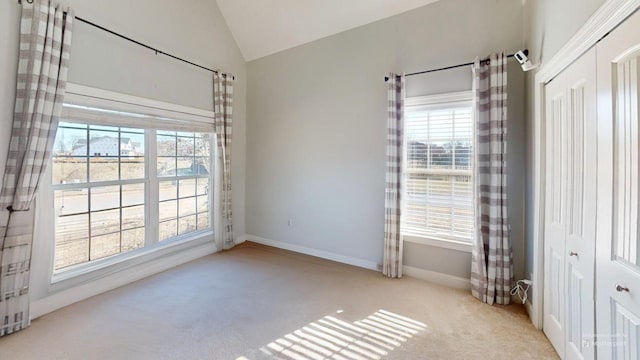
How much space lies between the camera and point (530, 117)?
260cm

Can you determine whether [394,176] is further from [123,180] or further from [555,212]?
[123,180]

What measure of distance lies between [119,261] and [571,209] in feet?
13.6

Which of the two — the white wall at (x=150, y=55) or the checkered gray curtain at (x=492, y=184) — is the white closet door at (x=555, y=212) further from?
the white wall at (x=150, y=55)

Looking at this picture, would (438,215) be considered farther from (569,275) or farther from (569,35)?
(569,35)

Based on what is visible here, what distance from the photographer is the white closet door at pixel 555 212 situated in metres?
1.96

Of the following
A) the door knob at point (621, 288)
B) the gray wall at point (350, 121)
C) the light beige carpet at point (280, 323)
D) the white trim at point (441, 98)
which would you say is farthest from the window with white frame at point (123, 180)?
the door knob at point (621, 288)

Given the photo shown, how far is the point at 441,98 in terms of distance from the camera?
124 inches

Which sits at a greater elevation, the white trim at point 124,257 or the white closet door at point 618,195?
the white closet door at point 618,195

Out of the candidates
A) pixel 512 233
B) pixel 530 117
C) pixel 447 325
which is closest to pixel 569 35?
pixel 530 117

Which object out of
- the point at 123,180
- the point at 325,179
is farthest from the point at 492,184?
the point at 123,180

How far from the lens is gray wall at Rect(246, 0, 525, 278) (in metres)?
2.92

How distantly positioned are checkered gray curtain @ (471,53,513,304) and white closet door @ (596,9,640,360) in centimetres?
124

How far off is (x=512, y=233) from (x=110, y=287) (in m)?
4.23

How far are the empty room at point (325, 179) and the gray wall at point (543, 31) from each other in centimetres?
3
